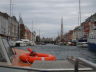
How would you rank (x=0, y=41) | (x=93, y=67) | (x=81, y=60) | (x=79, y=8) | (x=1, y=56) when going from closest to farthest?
(x=93, y=67) → (x=81, y=60) → (x=1, y=56) → (x=0, y=41) → (x=79, y=8)

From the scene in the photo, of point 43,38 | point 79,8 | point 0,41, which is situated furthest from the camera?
point 43,38

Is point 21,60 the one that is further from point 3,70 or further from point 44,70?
point 44,70

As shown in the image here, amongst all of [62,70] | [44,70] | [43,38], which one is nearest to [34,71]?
[44,70]

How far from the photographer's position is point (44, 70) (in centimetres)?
346

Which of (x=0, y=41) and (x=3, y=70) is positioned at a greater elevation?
(x=0, y=41)

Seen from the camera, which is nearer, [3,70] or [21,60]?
[3,70]

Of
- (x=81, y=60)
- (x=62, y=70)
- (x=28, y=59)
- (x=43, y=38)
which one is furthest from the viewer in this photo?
(x=43, y=38)

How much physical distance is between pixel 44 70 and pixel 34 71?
0.49 feet

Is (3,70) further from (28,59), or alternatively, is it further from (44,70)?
(28,59)

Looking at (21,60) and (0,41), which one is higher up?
(0,41)

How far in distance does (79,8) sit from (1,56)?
153 ft

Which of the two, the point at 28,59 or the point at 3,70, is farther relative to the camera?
the point at 28,59

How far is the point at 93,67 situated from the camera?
3180 mm

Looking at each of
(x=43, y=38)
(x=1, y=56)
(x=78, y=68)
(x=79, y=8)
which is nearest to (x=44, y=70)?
(x=78, y=68)
